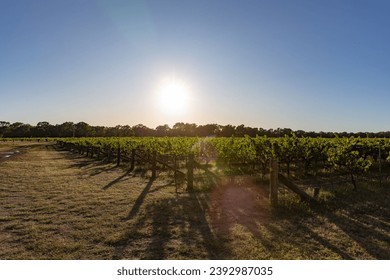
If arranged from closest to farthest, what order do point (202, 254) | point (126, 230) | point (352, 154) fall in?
point (202, 254)
point (126, 230)
point (352, 154)

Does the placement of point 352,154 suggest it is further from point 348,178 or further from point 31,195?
point 31,195

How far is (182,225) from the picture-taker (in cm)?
752

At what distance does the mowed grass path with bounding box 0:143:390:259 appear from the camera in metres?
5.80

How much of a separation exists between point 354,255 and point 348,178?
475 inches

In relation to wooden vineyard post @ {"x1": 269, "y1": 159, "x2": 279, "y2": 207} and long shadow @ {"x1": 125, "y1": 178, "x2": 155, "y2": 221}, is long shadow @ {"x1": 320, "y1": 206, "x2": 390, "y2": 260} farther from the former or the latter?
long shadow @ {"x1": 125, "y1": 178, "x2": 155, "y2": 221}

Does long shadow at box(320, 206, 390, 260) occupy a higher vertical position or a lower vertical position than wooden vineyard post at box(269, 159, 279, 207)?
lower

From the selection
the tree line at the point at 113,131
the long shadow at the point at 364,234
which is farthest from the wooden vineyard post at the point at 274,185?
the tree line at the point at 113,131

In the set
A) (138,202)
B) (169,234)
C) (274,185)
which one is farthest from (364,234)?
(138,202)

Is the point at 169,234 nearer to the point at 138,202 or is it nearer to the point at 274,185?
the point at 138,202

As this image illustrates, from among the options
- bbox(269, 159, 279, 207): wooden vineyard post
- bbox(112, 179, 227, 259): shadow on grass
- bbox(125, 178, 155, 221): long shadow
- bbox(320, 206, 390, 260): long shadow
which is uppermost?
bbox(269, 159, 279, 207): wooden vineyard post

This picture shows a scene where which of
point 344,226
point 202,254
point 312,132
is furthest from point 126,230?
point 312,132

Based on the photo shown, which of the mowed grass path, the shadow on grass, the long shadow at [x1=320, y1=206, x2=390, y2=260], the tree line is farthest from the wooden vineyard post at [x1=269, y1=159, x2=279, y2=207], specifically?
the tree line

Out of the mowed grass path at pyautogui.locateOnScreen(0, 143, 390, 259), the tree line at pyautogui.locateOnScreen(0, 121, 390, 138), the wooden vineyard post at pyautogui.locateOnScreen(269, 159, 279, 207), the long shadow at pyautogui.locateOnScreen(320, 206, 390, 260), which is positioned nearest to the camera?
the mowed grass path at pyautogui.locateOnScreen(0, 143, 390, 259)

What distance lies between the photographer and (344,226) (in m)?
7.57
